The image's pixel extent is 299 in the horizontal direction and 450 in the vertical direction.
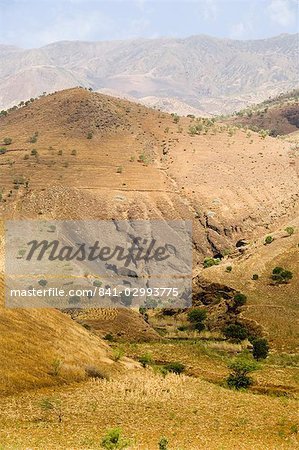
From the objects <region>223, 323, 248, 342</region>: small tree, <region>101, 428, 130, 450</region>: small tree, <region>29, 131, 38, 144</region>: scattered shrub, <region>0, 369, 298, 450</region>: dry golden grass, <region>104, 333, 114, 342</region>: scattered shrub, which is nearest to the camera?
<region>101, 428, 130, 450</region>: small tree

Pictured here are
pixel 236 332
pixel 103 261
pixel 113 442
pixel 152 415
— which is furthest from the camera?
pixel 103 261

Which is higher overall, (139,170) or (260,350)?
(139,170)

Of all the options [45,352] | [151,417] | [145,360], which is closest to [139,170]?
[145,360]

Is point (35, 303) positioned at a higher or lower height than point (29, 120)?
lower

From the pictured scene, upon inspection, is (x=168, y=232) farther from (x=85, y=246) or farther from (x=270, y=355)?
(x=270, y=355)

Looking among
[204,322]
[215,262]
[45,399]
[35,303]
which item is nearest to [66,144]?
[215,262]

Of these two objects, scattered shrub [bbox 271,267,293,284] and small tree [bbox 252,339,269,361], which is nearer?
small tree [bbox 252,339,269,361]

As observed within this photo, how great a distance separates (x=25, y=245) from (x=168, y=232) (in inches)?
1050

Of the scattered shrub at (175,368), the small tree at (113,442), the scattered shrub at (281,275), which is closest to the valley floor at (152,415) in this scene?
the small tree at (113,442)

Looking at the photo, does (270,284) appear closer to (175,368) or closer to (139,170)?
(175,368)

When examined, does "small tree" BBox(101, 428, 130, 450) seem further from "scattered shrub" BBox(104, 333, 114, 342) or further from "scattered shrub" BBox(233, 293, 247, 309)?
"scattered shrub" BBox(233, 293, 247, 309)

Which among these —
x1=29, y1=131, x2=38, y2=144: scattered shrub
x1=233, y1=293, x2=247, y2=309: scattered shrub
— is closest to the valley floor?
x1=233, y1=293, x2=247, y2=309: scattered shrub

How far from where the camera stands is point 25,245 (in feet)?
222

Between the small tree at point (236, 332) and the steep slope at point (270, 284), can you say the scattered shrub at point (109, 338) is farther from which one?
the steep slope at point (270, 284)
